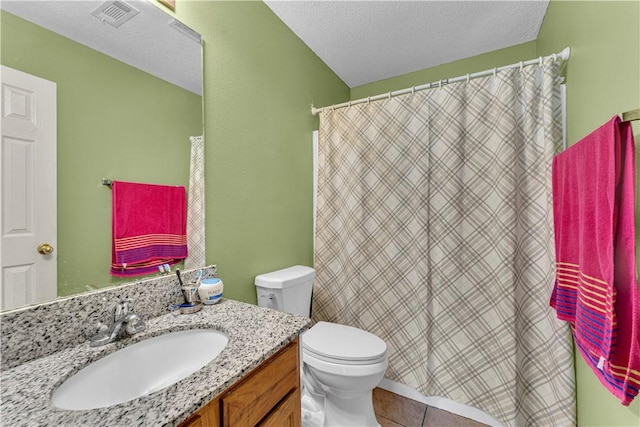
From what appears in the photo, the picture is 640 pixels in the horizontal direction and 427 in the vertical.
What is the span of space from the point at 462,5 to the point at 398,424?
8.20ft

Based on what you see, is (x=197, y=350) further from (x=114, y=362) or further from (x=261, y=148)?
(x=261, y=148)

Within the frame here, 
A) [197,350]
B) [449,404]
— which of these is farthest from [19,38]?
[449,404]

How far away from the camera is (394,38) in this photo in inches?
73.5

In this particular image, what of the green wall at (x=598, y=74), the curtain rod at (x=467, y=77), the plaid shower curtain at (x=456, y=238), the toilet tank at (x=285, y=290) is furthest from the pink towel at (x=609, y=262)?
the toilet tank at (x=285, y=290)

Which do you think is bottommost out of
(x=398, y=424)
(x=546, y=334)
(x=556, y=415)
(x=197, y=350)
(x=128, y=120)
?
(x=398, y=424)

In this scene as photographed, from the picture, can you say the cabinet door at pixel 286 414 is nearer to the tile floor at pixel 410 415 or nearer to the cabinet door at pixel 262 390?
the cabinet door at pixel 262 390

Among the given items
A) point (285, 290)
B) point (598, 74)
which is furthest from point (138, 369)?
point (598, 74)

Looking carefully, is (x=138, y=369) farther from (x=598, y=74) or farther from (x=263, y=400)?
(x=598, y=74)

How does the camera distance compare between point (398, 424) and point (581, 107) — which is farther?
point (398, 424)

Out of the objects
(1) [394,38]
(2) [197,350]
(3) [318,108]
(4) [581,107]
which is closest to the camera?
(2) [197,350]

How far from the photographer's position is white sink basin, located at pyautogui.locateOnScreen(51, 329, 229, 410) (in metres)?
0.65

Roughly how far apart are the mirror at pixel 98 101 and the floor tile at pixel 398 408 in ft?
5.29

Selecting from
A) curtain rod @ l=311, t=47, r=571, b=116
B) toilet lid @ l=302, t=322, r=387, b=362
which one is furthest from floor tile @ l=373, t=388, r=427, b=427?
curtain rod @ l=311, t=47, r=571, b=116

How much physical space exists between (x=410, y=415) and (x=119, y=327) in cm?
164
